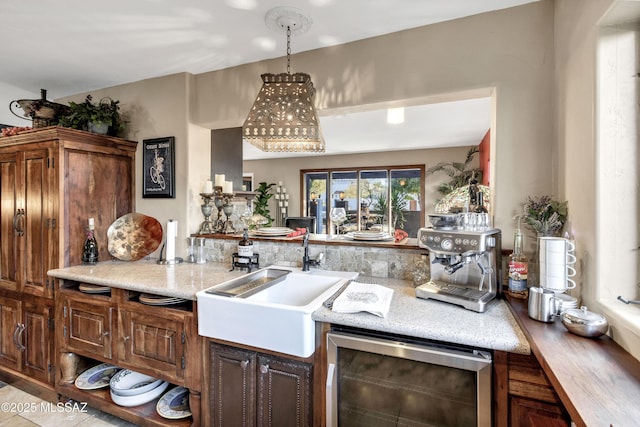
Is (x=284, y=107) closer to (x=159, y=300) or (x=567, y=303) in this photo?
(x=159, y=300)

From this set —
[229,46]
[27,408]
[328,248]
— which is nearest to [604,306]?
[328,248]

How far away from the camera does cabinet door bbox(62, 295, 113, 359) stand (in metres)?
1.83

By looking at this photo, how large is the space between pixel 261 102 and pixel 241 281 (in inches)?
41.1

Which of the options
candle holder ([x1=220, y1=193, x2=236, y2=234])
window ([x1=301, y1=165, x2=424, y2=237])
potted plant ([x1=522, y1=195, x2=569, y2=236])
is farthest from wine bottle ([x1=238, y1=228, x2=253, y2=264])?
window ([x1=301, y1=165, x2=424, y2=237])

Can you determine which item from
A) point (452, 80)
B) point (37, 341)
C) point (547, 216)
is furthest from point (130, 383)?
point (452, 80)

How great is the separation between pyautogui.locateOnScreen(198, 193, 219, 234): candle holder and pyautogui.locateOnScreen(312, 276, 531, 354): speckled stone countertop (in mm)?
1551

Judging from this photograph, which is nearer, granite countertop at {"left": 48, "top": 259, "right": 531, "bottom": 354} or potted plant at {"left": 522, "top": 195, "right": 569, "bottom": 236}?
granite countertop at {"left": 48, "top": 259, "right": 531, "bottom": 354}

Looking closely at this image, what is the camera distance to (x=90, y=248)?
2240mm

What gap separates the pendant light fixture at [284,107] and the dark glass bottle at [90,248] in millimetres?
1551

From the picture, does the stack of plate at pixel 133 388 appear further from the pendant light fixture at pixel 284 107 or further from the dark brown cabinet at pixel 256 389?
the pendant light fixture at pixel 284 107

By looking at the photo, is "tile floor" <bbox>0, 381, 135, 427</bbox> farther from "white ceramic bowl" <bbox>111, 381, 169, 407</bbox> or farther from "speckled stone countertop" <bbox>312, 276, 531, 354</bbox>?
"speckled stone countertop" <bbox>312, 276, 531, 354</bbox>

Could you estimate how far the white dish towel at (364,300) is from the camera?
1.26 m

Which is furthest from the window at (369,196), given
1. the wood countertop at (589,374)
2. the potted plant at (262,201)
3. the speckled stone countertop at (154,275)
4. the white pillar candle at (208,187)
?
the wood countertop at (589,374)

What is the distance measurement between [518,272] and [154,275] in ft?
6.95
